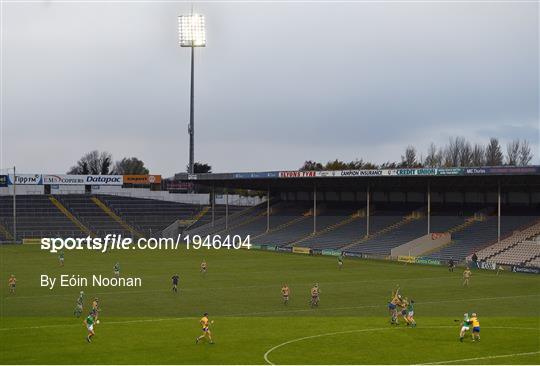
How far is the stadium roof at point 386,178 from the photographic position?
78.5m

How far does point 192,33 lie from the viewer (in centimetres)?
10906

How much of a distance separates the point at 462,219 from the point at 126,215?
182ft

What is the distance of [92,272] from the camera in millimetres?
68000

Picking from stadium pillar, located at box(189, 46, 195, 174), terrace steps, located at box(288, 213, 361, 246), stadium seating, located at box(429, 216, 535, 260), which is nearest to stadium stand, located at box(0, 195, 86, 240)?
stadium pillar, located at box(189, 46, 195, 174)

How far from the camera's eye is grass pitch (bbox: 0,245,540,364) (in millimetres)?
34375

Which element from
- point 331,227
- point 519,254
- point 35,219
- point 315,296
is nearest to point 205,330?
point 315,296

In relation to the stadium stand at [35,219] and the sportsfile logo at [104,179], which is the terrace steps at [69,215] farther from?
the sportsfile logo at [104,179]

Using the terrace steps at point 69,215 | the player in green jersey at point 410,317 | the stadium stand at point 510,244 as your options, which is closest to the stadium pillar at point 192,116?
the terrace steps at point 69,215

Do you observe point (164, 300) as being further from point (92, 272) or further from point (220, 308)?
point (92, 272)

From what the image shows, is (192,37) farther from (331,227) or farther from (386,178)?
(386,178)

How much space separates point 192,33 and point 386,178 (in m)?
35.5

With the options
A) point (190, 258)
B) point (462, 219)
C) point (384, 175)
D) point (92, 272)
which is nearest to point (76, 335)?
point (92, 272)

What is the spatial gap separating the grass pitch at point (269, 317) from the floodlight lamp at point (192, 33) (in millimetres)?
42384

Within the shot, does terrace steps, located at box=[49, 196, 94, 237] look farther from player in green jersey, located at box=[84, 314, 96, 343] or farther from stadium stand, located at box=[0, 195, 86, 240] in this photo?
player in green jersey, located at box=[84, 314, 96, 343]
